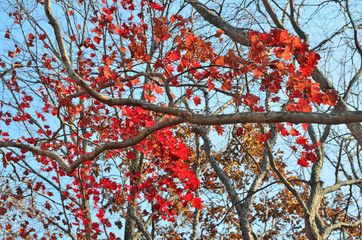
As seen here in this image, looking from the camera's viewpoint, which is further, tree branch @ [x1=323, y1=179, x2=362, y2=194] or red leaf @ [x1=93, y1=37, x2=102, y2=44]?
red leaf @ [x1=93, y1=37, x2=102, y2=44]

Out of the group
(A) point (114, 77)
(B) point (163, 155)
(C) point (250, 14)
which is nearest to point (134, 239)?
(B) point (163, 155)

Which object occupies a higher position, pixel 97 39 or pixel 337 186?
pixel 97 39

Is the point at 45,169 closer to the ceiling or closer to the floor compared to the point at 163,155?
closer to the ceiling

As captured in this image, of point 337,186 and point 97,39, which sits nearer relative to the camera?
point 337,186

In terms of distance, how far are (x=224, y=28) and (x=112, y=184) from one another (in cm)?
344

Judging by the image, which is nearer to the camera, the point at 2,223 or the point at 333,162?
the point at 333,162

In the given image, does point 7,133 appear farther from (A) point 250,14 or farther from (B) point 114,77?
(A) point 250,14

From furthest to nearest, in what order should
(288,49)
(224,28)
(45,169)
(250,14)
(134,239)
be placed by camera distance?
(45,169), (134,239), (250,14), (224,28), (288,49)

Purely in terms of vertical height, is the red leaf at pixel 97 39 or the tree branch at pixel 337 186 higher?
the red leaf at pixel 97 39

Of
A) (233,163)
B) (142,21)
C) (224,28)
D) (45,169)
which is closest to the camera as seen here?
(224,28)

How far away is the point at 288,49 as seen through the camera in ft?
11.4

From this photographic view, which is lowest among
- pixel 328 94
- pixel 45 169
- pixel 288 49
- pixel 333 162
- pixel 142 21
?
pixel 328 94

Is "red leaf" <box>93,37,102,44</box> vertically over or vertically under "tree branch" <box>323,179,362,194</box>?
over

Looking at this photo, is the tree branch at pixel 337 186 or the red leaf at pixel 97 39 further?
the red leaf at pixel 97 39
